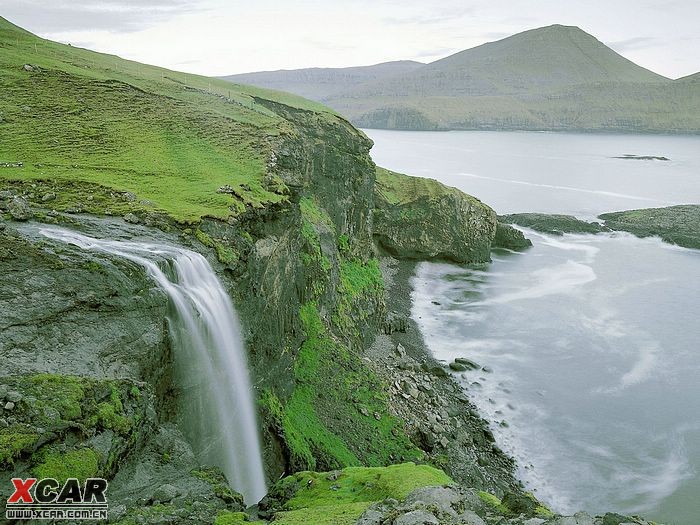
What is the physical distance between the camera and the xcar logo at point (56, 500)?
348 inches

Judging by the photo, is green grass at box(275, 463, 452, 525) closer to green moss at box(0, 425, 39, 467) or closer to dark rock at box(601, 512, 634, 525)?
dark rock at box(601, 512, 634, 525)

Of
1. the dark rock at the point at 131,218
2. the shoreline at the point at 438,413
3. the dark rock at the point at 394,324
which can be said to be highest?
the dark rock at the point at 131,218

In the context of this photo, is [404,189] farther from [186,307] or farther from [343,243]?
[186,307]

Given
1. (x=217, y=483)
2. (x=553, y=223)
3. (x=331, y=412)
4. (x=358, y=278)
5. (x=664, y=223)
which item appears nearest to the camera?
(x=217, y=483)

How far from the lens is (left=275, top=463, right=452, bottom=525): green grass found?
12.7 m

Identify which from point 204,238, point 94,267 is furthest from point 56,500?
point 204,238

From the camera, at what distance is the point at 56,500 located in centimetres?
927

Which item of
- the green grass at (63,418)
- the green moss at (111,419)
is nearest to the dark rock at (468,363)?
the green grass at (63,418)

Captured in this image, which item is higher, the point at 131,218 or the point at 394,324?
the point at 131,218

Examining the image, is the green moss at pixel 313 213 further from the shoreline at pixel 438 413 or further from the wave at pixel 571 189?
the wave at pixel 571 189

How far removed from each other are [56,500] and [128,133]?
20937 millimetres

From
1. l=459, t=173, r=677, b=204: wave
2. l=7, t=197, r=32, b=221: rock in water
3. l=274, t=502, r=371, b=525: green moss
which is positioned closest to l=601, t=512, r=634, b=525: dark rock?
l=274, t=502, r=371, b=525: green moss

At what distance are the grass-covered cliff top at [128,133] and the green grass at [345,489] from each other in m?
9.46

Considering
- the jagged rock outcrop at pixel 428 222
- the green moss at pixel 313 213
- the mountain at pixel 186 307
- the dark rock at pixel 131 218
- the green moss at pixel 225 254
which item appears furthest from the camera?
the jagged rock outcrop at pixel 428 222
